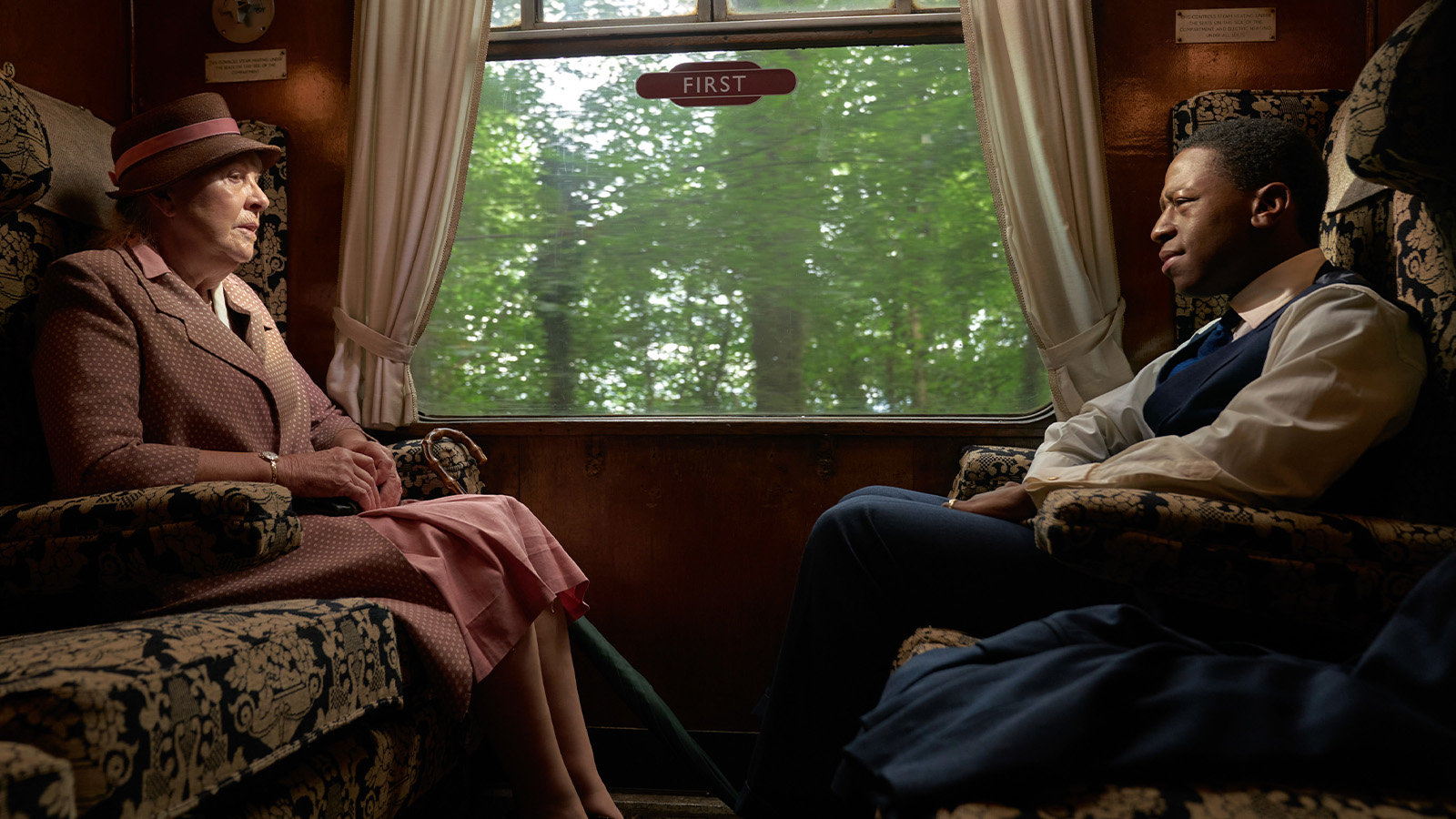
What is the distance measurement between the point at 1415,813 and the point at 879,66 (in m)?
2.31

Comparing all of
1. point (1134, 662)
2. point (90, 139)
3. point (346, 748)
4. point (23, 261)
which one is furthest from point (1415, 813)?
point (90, 139)

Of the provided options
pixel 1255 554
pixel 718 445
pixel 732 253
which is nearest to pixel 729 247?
pixel 732 253

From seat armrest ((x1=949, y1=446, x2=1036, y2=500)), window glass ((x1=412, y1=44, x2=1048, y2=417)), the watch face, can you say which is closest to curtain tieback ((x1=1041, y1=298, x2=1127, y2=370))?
window glass ((x1=412, y1=44, x2=1048, y2=417))

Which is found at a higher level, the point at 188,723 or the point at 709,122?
the point at 709,122

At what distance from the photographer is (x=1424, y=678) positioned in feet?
2.37

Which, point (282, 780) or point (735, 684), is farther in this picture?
point (735, 684)

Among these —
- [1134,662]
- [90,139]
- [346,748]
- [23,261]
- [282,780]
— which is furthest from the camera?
[90,139]

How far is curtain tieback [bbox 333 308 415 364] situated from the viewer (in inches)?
97.0

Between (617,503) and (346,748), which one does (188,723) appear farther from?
(617,503)

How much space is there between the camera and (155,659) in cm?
91

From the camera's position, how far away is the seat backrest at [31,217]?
1.42 metres

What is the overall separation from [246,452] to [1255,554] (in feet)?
5.66

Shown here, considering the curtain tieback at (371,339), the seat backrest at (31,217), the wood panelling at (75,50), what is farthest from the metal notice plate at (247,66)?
the curtain tieback at (371,339)

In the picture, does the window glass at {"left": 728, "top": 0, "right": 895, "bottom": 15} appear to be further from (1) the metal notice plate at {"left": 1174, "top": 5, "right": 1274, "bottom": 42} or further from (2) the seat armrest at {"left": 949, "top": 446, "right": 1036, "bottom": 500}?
(2) the seat armrest at {"left": 949, "top": 446, "right": 1036, "bottom": 500}
